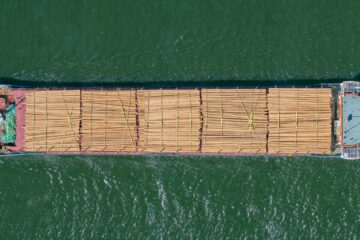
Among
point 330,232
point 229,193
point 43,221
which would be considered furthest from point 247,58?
point 43,221

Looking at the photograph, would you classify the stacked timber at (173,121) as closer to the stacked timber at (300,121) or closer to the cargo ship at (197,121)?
the cargo ship at (197,121)

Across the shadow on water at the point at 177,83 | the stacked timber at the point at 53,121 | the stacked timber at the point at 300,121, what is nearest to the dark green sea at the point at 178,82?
the shadow on water at the point at 177,83

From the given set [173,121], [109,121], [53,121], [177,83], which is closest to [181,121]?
[173,121]

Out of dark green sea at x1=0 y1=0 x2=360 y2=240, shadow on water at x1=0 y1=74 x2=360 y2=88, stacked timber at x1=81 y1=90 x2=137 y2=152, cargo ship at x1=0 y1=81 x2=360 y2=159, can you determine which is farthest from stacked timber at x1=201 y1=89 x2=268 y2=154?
stacked timber at x1=81 y1=90 x2=137 y2=152

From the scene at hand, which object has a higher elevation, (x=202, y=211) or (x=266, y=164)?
(x=266, y=164)

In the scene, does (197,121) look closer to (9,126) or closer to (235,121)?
(235,121)

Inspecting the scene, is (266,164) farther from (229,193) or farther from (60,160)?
(60,160)

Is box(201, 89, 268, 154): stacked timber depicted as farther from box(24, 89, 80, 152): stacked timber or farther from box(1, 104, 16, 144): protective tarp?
box(1, 104, 16, 144): protective tarp
